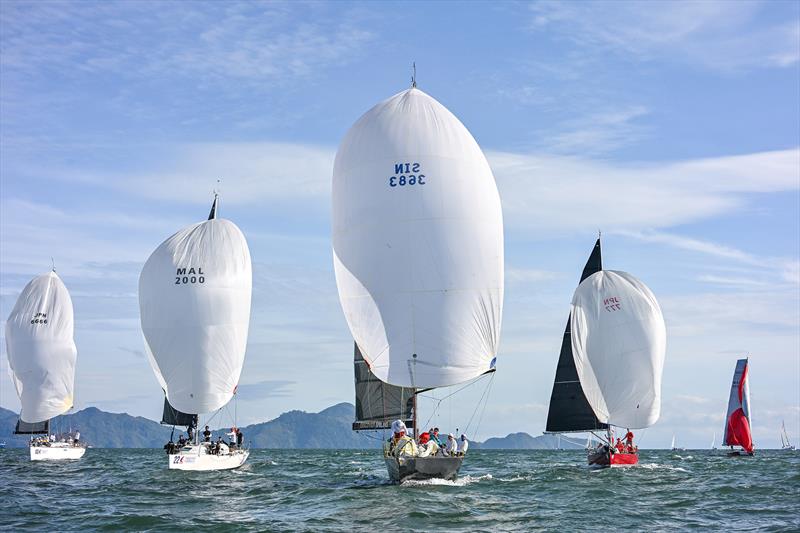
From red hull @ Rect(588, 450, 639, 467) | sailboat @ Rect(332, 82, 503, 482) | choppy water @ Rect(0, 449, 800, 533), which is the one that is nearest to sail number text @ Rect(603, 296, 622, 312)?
red hull @ Rect(588, 450, 639, 467)

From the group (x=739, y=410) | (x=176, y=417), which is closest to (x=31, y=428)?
(x=176, y=417)

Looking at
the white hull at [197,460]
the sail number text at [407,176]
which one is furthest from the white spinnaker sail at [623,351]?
the white hull at [197,460]

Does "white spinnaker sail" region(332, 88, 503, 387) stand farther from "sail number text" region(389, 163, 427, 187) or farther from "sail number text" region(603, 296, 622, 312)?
"sail number text" region(603, 296, 622, 312)

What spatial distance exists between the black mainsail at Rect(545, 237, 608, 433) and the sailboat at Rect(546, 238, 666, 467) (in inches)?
18.3

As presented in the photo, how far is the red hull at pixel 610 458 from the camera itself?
4291 centimetres

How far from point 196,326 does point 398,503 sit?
17963 millimetres

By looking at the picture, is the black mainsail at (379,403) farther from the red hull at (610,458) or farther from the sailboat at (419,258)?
the red hull at (610,458)

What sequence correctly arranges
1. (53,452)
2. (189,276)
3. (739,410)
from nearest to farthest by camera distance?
(189,276) < (53,452) < (739,410)

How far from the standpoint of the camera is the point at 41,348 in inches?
2175

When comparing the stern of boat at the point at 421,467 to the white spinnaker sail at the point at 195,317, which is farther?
the white spinnaker sail at the point at 195,317

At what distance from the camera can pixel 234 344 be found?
42.6m

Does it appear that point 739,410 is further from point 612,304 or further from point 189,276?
point 189,276

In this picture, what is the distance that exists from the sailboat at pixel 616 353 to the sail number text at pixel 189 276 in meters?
18.4

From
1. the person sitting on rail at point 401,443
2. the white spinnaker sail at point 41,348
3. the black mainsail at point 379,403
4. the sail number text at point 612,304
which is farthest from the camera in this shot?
the white spinnaker sail at point 41,348
